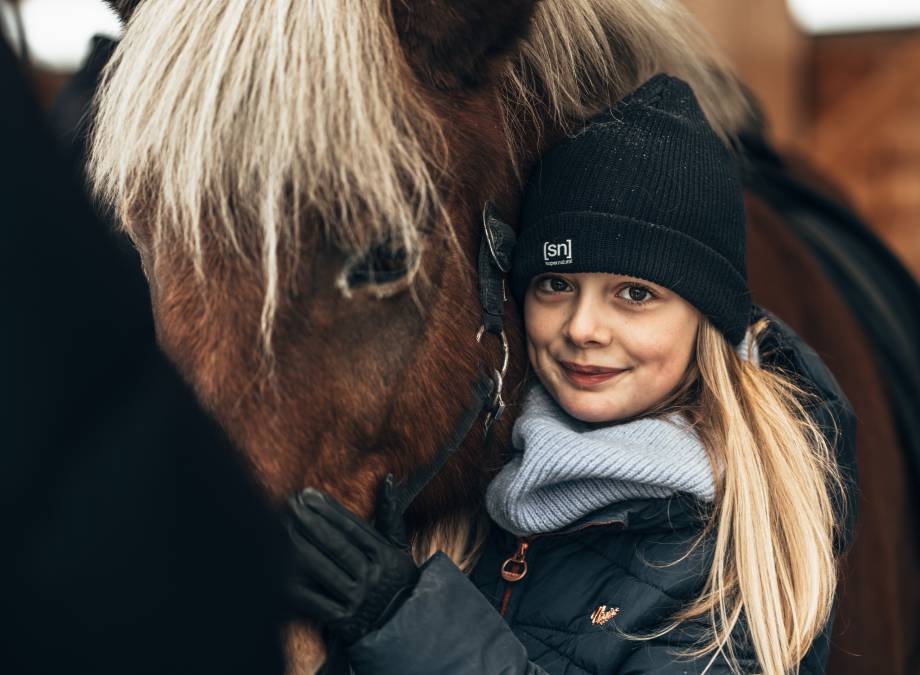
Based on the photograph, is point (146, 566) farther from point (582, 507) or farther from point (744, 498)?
point (744, 498)

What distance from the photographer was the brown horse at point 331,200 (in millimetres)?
945

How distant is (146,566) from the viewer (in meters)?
0.53

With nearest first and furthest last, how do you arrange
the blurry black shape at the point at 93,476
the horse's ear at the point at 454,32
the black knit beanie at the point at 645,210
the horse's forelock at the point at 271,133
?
the blurry black shape at the point at 93,476 < the horse's forelock at the point at 271,133 < the horse's ear at the point at 454,32 < the black knit beanie at the point at 645,210

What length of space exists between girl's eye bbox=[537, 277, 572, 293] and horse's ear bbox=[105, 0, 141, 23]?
26.1 inches

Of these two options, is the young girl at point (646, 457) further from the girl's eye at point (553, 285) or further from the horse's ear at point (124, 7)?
the horse's ear at point (124, 7)

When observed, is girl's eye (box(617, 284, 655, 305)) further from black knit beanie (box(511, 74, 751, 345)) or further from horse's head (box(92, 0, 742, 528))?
horse's head (box(92, 0, 742, 528))

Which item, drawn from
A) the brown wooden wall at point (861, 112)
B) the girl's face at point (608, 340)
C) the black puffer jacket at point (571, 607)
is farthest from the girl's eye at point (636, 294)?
the brown wooden wall at point (861, 112)

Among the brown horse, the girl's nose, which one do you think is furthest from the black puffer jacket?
the girl's nose

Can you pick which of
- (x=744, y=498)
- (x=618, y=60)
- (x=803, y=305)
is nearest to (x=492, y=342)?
(x=744, y=498)

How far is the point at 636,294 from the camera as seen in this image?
122cm

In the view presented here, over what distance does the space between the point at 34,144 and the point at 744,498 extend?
933 millimetres

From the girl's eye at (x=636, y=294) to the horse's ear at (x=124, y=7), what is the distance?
2.49 ft

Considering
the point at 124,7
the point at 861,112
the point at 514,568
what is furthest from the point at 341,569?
the point at 861,112

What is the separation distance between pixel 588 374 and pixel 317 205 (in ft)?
1.54
